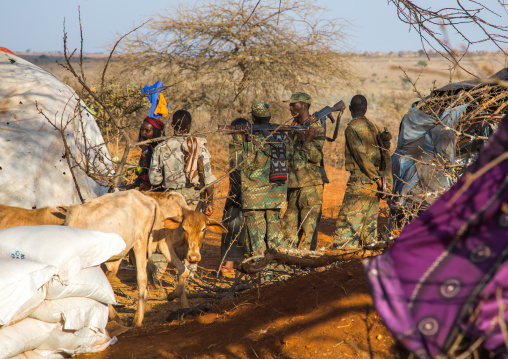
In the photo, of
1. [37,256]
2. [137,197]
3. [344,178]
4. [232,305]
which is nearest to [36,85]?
[137,197]

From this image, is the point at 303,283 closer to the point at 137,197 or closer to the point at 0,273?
the point at 137,197

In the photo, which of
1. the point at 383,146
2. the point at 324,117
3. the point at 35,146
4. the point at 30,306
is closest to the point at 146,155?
the point at 35,146

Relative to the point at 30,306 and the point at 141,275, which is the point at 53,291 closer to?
the point at 30,306

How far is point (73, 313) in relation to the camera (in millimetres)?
3865

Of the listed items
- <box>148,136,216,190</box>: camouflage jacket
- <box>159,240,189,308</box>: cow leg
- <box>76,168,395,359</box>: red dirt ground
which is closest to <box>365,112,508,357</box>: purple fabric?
<box>76,168,395,359</box>: red dirt ground

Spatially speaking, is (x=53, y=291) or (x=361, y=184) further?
(x=361, y=184)

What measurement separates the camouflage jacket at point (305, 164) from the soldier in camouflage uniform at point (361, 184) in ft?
1.46

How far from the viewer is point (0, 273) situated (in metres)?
3.38

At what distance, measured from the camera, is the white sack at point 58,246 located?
3.71 metres

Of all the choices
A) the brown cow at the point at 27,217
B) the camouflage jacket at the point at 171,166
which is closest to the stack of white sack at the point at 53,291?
the brown cow at the point at 27,217

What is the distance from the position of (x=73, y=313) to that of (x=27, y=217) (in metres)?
1.23

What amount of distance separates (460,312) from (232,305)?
301cm

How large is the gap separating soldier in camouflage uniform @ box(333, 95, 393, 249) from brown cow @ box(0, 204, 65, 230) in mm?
3634

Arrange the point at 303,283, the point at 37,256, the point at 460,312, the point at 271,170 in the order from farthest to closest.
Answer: the point at 271,170
the point at 303,283
the point at 37,256
the point at 460,312
